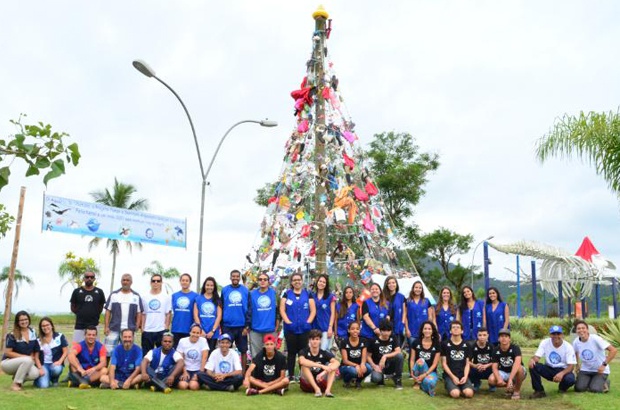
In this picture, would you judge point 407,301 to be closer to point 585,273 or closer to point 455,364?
point 455,364

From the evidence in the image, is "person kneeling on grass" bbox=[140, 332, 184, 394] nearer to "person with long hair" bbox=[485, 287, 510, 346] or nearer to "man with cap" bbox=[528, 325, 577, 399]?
"person with long hair" bbox=[485, 287, 510, 346]

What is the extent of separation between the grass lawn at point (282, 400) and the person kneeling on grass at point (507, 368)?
0.17m

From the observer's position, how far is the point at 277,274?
10.7 meters

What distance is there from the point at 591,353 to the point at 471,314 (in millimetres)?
1601

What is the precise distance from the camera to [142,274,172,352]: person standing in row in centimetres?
867

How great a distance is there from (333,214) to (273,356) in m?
3.59

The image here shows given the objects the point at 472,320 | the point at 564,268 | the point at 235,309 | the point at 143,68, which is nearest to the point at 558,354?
the point at 472,320

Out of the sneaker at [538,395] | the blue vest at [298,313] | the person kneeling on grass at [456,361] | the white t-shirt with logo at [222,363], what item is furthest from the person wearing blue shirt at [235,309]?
the sneaker at [538,395]

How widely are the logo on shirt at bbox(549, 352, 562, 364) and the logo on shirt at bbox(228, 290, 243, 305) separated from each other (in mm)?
4134

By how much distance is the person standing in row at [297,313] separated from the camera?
8547 millimetres

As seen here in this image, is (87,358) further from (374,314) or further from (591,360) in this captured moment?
(591,360)

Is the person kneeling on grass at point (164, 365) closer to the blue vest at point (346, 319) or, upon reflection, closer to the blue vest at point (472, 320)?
the blue vest at point (346, 319)

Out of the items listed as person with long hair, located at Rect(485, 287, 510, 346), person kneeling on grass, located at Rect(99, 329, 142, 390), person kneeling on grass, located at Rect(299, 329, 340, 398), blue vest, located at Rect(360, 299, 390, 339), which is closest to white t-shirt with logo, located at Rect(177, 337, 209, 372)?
person kneeling on grass, located at Rect(99, 329, 142, 390)

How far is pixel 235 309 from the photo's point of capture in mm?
8586
